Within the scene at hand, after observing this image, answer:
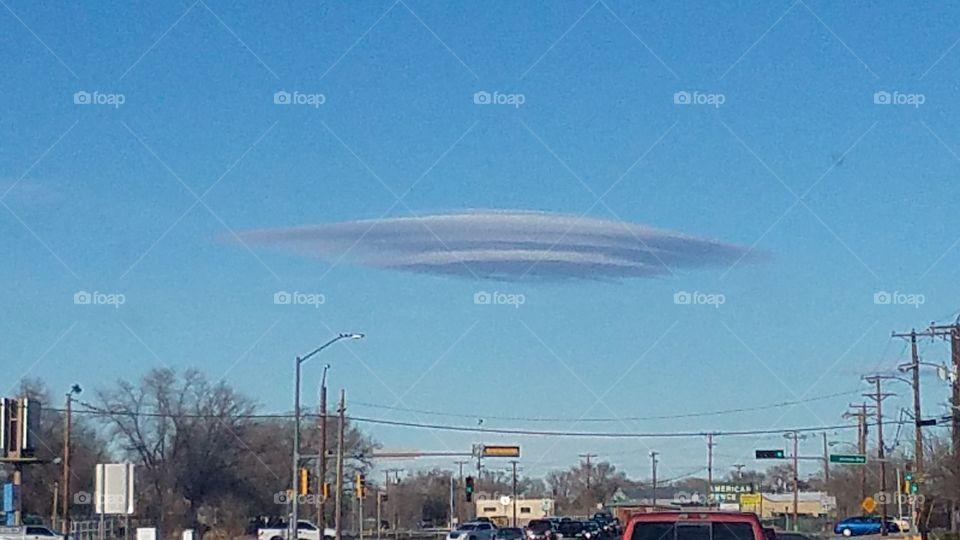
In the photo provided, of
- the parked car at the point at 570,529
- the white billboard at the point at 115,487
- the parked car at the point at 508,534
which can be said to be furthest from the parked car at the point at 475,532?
the white billboard at the point at 115,487

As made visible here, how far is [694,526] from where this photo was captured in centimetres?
1603

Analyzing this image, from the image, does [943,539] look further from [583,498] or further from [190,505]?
[583,498]

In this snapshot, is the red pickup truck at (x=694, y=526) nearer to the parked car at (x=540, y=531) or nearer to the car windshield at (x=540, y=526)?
the parked car at (x=540, y=531)

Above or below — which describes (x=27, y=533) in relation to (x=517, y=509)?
above

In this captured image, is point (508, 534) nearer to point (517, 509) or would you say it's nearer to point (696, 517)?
point (696, 517)

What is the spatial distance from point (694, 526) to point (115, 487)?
18179 mm

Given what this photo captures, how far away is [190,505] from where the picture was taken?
93.5 m

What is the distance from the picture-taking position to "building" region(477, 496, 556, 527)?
6752 inches

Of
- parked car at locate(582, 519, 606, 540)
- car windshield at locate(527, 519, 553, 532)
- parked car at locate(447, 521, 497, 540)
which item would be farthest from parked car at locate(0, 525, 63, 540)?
parked car at locate(582, 519, 606, 540)

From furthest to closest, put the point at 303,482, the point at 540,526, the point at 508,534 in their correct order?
the point at 540,526 < the point at 508,534 < the point at 303,482

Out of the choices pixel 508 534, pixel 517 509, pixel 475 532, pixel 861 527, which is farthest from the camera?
pixel 517 509

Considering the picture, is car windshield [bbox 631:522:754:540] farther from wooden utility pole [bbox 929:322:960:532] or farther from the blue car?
the blue car

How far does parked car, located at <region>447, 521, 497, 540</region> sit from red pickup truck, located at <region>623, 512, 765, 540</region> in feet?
185

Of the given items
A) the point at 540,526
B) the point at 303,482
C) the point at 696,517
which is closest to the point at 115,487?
the point at 696,517
